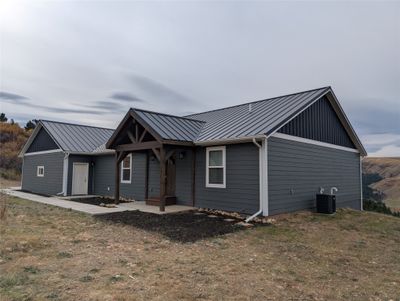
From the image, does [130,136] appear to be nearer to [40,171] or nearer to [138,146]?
[138,146]

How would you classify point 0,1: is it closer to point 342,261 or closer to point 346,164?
point 342,261

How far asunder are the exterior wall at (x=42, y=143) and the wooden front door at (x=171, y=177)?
9281mm

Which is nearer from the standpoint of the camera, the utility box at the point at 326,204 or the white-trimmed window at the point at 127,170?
the utility box at the point at 326,204

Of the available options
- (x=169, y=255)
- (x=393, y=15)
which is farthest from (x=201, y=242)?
(x=393, y=15)

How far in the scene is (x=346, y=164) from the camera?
1536 centimetres

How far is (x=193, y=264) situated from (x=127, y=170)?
11.3m

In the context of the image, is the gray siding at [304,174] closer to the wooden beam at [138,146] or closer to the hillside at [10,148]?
the wooden beam at [138,146]

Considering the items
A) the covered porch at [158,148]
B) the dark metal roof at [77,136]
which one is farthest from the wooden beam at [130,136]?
the dark metal roof at [77,136]

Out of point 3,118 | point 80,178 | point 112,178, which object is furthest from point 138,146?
point 3,118

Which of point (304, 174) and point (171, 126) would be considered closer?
point (304, 174)

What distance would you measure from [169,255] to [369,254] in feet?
14.4

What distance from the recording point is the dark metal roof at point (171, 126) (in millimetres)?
11391

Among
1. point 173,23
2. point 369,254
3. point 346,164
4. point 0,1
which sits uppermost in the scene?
point 173,23

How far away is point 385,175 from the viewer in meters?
55.4
